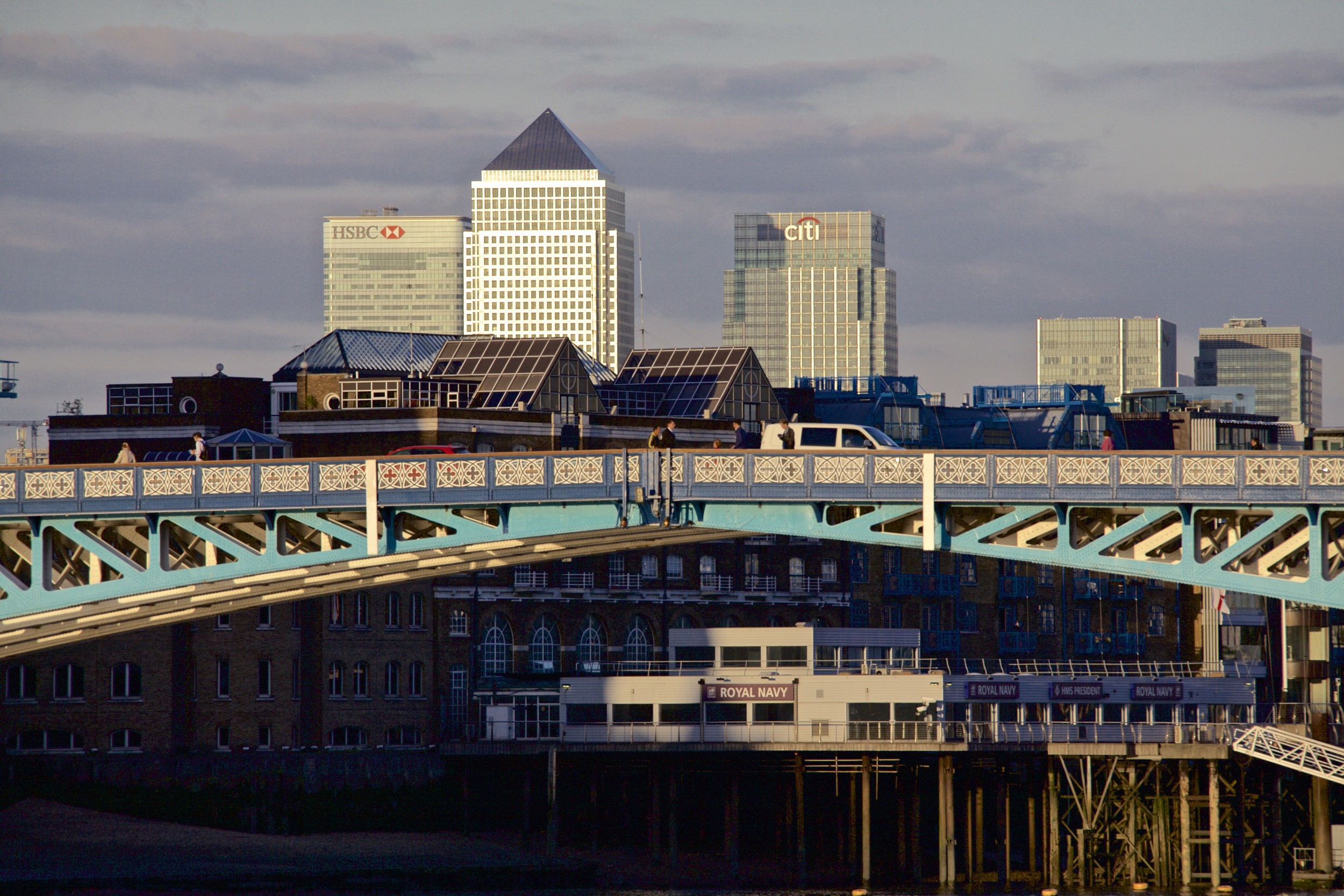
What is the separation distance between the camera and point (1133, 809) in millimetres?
86625

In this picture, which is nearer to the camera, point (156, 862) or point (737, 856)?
point (156, 862)

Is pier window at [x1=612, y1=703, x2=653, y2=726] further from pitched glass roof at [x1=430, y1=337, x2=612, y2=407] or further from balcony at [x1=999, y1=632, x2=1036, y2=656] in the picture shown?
balcony at [x1=999, y1=632, x2=1036, y2=656]

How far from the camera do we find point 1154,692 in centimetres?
10438

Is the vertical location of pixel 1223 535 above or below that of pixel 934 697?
above

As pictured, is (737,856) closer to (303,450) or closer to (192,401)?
(303,450)

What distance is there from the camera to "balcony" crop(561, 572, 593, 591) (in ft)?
365

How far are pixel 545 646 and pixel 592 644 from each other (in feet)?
9.61

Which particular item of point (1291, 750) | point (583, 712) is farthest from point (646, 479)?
point (583, 712)

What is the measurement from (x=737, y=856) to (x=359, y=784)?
57.9ft

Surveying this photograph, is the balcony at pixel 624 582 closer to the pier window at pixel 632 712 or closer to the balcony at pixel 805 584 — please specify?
the balcony at pixel 805 584

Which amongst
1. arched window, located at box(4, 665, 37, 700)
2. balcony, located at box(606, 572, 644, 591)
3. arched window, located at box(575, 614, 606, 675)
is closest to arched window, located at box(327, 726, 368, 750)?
arched window, located at box(575, 614, 606, 675)

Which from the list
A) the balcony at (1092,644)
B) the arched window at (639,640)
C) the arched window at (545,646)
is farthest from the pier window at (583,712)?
the balcony at (1092,644)

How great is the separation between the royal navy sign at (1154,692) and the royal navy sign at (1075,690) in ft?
7.31

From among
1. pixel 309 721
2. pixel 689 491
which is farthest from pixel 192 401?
pixel 689 491
